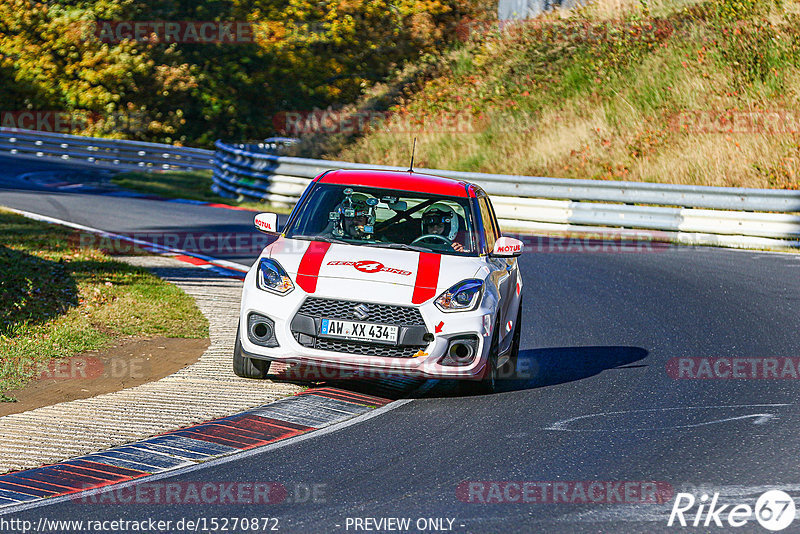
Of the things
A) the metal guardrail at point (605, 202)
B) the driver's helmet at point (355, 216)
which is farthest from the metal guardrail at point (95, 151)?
the driver's helmet at point (355, 216)

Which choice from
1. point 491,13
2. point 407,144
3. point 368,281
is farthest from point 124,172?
point 368,281

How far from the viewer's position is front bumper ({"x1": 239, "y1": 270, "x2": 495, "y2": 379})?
7.82m

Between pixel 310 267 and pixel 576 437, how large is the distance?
2356 millimetres

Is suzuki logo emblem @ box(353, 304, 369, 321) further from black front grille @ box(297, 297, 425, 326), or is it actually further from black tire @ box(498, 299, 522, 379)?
black tire @ box(498, 299, 522, 379)

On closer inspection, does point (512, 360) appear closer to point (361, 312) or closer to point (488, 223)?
point (488, 223)

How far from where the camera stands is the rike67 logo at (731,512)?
5441 mm

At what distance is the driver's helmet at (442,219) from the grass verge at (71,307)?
2.68m

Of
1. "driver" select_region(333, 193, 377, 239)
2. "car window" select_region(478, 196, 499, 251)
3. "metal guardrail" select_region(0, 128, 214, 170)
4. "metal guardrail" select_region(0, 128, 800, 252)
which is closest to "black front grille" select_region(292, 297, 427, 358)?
"driver" select_region(333, 193, 377, 239)

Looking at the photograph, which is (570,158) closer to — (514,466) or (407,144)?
(407,144)

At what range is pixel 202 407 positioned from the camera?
25.3 ft

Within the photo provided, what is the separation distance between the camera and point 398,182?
934 centimetres

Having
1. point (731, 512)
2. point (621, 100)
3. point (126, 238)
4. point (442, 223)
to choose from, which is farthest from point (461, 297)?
point (621, 100)

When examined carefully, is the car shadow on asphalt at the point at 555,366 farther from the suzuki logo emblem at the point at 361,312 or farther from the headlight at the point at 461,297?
the suzuki logo emblem at the point at 361,312

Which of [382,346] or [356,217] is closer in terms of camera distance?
[382,346]
